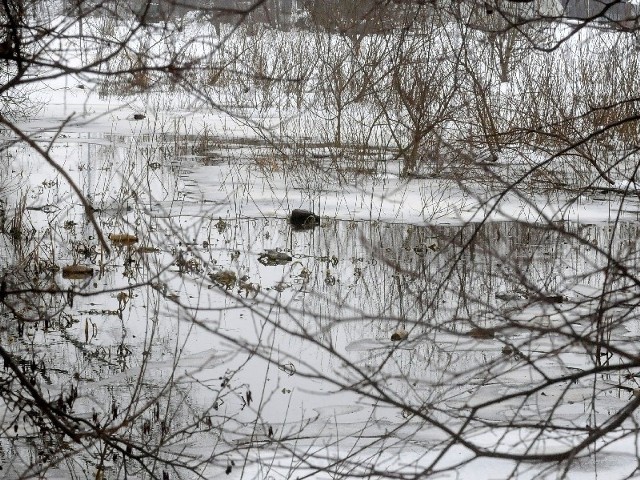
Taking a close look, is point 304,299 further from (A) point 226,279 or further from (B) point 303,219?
(B) point 303,219

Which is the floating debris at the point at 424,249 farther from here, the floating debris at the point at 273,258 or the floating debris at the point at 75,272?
the floating debris at the point at 75,272

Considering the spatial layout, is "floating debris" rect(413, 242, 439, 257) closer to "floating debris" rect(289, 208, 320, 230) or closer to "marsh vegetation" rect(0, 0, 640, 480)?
"marsh vegetation" rect(0, 0, 640, 480)

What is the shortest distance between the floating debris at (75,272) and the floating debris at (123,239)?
1.89 feet

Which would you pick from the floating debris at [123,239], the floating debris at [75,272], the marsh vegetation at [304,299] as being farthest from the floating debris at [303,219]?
the floating debris at [75,272]

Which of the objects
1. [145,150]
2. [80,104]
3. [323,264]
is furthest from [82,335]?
[80,104]

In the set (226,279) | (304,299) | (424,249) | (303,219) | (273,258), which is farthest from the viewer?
(303,219)

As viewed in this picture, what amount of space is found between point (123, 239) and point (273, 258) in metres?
0.98

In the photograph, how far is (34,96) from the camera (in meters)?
15.9

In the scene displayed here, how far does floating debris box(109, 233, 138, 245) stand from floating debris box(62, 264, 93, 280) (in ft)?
1.89

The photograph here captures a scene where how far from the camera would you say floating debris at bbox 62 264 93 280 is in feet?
18.2

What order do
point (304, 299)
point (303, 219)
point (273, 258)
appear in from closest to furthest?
point (304, 299)
point (273, 258)
point (303, 219)

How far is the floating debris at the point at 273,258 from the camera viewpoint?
6.11 metres

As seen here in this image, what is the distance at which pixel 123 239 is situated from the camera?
20.6 ft

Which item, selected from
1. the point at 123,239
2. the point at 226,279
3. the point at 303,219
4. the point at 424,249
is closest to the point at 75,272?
the point at 123,239
